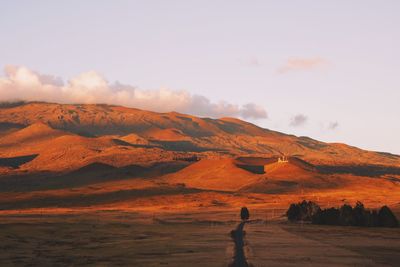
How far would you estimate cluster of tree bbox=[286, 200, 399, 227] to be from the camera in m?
79.1

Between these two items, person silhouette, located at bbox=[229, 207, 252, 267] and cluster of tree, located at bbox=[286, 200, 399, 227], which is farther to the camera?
cluster of tree, located at bbox=[286, 200, 399, 227]

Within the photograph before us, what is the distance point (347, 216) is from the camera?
3278 inches

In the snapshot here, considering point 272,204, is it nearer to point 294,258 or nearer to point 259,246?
point 259,246

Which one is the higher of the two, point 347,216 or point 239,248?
point 347,216

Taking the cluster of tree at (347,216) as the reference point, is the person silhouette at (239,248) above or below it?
below

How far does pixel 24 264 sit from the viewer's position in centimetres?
4325

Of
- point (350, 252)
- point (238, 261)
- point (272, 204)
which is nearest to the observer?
point (238, 261)

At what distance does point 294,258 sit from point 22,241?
24214 millimetres

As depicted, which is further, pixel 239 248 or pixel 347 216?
pixel 347 216

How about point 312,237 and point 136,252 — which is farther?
point 312,237

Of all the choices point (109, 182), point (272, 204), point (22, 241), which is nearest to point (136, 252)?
point (22, 241)

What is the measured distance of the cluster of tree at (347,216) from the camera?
260ft

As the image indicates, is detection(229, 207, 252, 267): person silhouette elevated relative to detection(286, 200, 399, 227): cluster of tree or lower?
lower

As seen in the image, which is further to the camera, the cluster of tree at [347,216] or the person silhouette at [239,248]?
the cluster of tree at [347,216]
